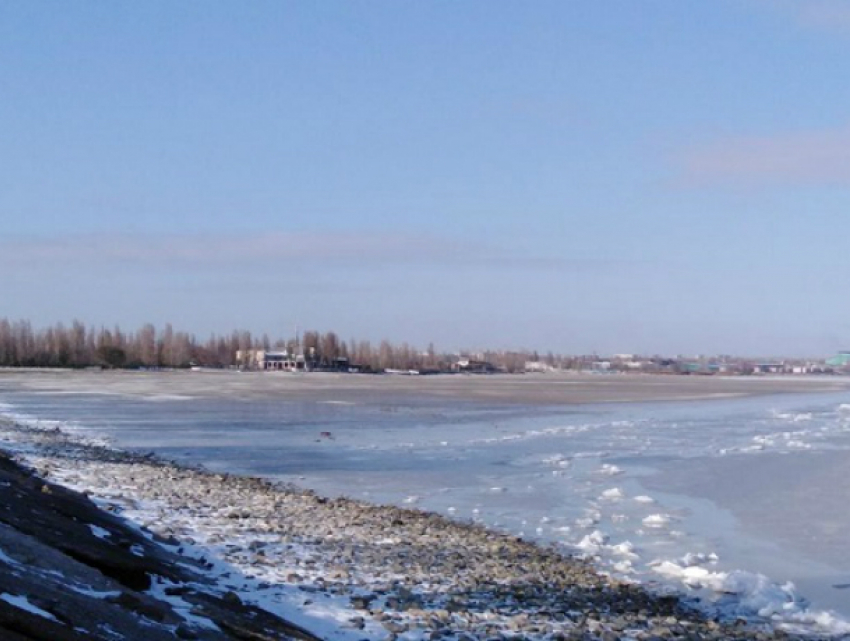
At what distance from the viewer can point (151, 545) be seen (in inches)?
463

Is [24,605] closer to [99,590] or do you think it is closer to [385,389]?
[99,590]

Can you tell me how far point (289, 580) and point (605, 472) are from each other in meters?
14.2

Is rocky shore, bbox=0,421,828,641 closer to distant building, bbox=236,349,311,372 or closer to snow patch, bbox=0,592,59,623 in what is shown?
snow patch, bbox=0,592,59,623

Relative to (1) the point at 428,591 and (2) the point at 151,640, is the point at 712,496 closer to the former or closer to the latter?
(1) the point at 428,591

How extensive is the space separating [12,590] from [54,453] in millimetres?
18345

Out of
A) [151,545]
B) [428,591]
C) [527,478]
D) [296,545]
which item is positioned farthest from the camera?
[527,478]

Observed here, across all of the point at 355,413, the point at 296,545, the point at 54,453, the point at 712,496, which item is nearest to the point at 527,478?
the point at 712,496

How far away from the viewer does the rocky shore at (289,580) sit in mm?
8016

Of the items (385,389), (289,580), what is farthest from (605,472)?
(385,389)

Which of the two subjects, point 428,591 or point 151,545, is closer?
point 428,591

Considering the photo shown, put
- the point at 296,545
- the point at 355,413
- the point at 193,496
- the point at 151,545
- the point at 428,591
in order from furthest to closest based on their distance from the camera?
the point at 355,413, the point at 193,496, the point at 296,545, the point at 151,545, the point at 428,591

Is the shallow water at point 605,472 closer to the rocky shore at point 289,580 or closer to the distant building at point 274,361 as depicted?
the rocky shore at point 289,580

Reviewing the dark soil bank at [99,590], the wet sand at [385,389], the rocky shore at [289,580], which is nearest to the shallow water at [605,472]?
the rocky shore at [289,580]

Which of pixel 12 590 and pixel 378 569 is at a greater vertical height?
pixel 12 590
